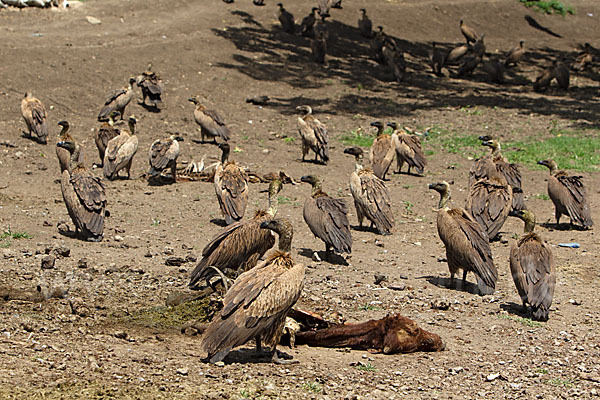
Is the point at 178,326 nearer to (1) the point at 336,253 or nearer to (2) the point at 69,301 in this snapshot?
(2) the point at 69,301

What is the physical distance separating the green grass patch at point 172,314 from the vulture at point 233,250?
1.40 ft

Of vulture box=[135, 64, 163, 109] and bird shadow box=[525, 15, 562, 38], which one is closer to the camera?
vulture box=[135, 64, 163, 109]

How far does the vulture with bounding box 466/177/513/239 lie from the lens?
413 inches

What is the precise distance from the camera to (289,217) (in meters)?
11.8

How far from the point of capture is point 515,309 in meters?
8.34

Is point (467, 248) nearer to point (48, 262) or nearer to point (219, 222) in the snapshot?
point (219, 222)

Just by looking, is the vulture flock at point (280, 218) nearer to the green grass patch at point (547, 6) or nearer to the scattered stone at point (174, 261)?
the scattered stone at point (174, 261)

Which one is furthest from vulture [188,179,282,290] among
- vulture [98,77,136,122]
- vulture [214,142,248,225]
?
vulture [98,77,136,122]

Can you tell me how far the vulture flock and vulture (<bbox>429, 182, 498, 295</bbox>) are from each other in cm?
1

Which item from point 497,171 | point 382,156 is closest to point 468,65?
point 382,156

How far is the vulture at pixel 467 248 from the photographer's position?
8.67 meters

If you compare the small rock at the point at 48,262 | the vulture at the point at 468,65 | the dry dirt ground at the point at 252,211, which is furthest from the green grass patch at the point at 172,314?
the vulture at the point at 468,65

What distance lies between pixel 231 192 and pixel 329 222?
1906mm

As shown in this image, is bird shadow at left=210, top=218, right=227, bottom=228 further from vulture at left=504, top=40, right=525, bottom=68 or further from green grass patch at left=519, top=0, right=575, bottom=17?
green grass patch at left=519, top=0, right=575, bottom=17
